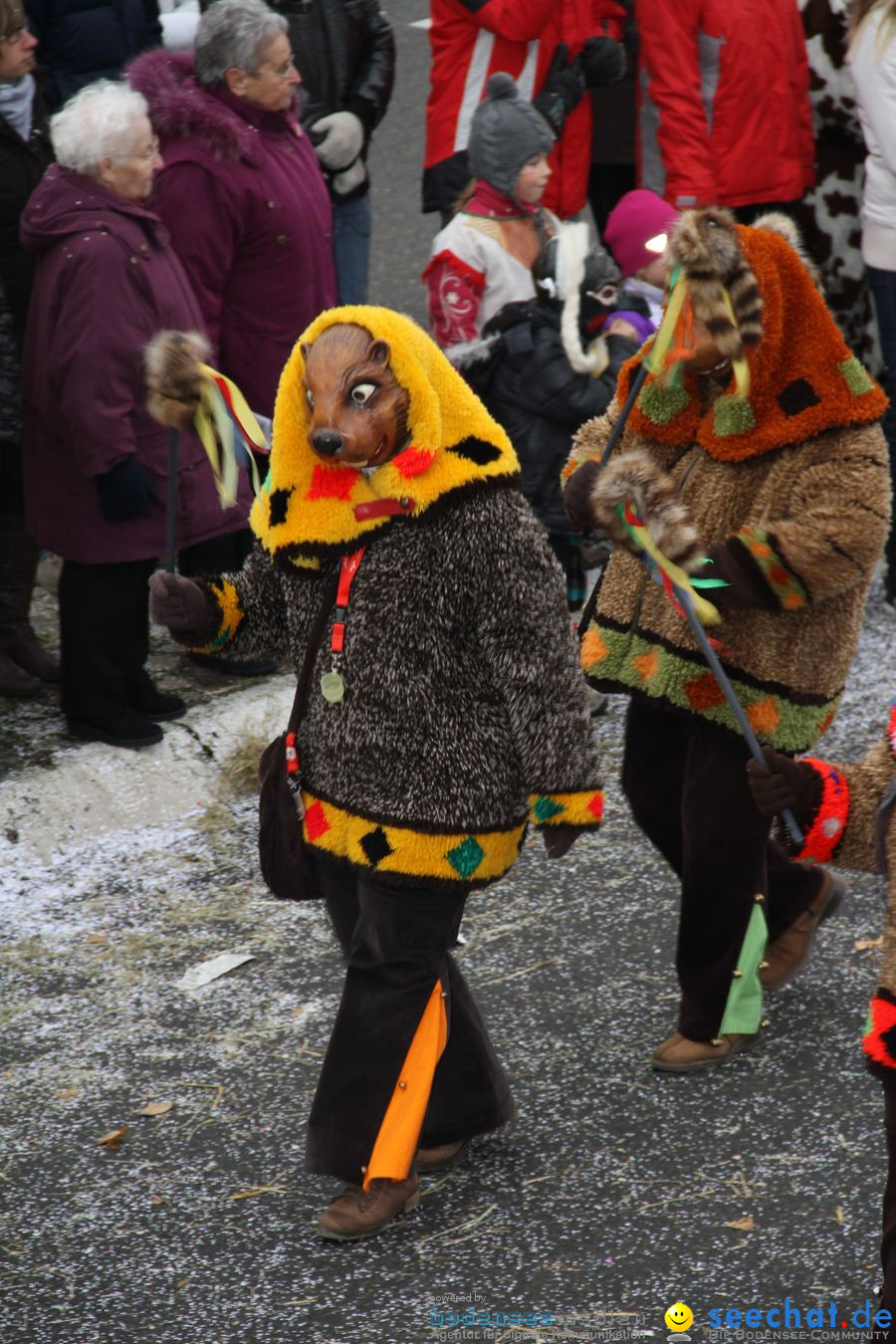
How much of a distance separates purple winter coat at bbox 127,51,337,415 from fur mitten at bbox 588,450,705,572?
289 cm

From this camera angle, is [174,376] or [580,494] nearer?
[174,376]

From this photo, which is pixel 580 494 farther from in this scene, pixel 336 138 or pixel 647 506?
pixel 336 138

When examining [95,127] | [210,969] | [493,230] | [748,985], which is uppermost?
[95,127]

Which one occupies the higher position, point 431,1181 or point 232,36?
point 232,36

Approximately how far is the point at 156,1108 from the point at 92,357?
2.30 m

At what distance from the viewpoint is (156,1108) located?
14.2 feet

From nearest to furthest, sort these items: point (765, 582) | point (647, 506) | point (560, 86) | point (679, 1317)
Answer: point (679, 1317) → point (647, 506) → point (765, 582) → point (560, 86)

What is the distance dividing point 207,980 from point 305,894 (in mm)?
952

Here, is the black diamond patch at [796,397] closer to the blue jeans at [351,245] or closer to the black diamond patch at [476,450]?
the black diamond patch at [476,450]

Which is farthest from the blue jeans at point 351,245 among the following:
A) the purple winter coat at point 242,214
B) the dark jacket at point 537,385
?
the dark jacket at point 537,385

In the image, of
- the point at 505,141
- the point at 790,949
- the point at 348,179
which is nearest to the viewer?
the point at 790,949

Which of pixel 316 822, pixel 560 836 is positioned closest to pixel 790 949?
pixel 560 836

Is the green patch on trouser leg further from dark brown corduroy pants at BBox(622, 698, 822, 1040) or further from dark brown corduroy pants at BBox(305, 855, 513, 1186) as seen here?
dark brown corduroy pants at BBox(305, 855, 513, 1186)

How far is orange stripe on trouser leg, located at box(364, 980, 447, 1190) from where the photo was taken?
12.5ft
